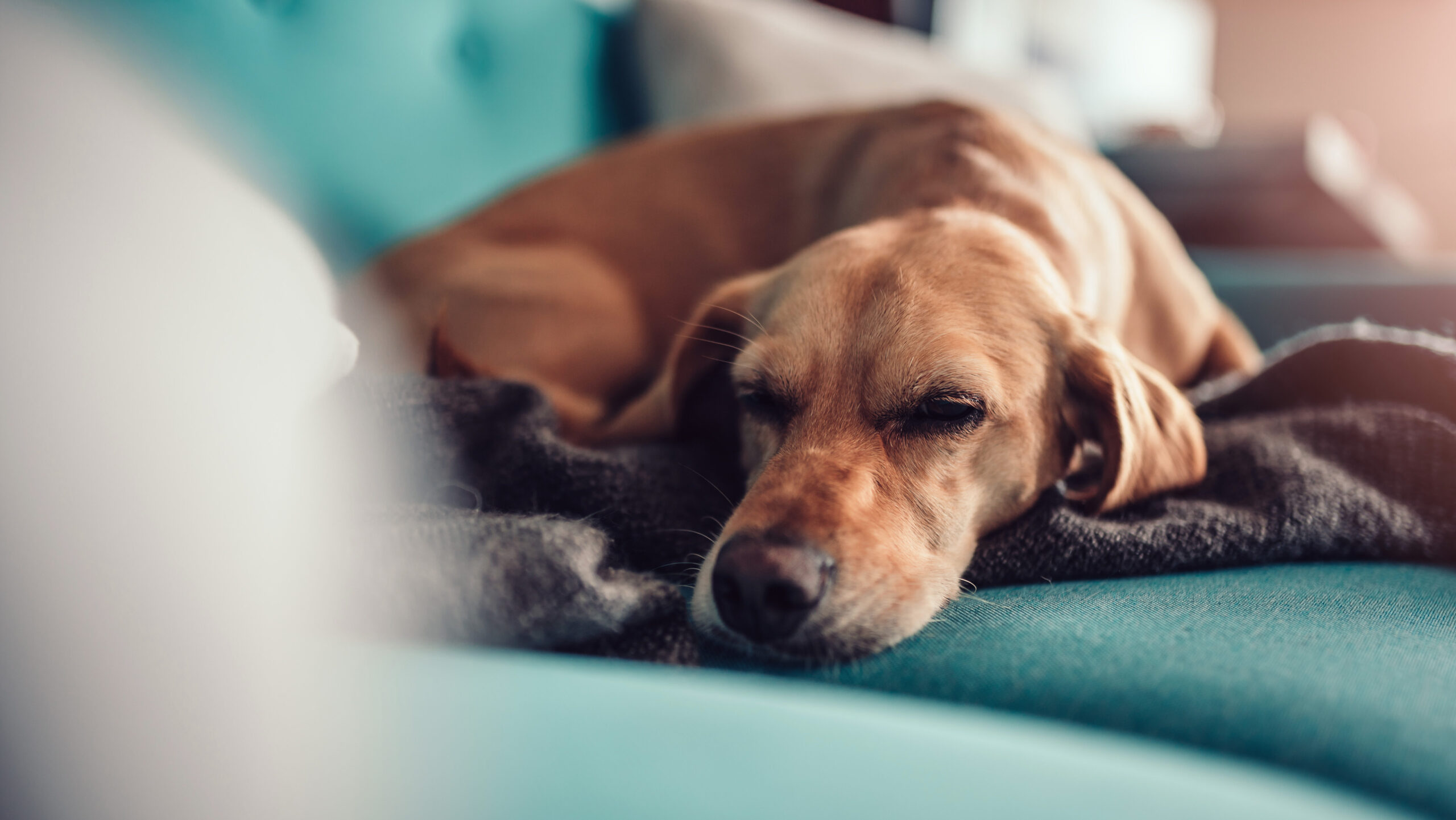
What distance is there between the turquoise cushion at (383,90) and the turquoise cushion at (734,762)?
124cm

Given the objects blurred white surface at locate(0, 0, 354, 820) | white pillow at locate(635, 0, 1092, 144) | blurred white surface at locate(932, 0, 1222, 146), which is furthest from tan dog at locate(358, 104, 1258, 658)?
blurred white surface at locate(932, 0, 1222, 146)

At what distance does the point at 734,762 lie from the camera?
0.50 m

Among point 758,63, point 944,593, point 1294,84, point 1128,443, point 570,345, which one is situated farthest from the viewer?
point 1294,84

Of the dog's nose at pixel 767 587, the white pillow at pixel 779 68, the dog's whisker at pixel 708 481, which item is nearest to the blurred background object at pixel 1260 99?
the white pillow at pixel 779 68

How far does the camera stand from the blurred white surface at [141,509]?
553 millimetres

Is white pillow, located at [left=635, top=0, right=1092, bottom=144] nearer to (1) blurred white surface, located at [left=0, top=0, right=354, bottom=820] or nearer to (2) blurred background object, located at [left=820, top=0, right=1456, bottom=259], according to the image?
(2) blurred background object, located at [left=820, top=0, right=1456, bottom=259]

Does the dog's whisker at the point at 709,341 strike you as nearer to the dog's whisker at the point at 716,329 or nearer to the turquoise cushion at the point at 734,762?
the dog's whisker at the point at 716,329

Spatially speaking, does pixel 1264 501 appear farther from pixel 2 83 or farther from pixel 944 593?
pixel 2 83

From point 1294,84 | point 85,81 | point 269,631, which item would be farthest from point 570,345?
point 1294,84

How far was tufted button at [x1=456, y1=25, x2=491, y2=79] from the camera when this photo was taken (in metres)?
2.03

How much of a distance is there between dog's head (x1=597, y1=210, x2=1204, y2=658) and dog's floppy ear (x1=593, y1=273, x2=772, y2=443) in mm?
97

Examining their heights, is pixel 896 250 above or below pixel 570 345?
above

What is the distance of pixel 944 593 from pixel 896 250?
524 millimetres

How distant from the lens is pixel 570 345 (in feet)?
5.65
